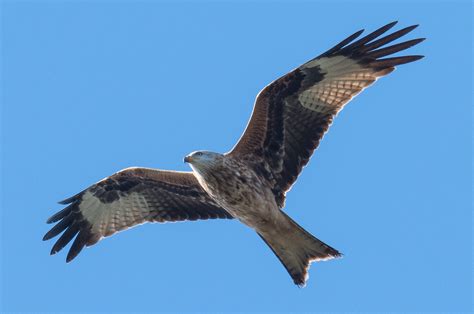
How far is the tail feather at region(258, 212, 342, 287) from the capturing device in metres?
14.1

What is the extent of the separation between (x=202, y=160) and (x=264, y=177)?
1166 mm

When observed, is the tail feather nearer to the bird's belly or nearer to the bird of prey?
the bird of prey

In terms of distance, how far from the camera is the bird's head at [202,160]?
543 inches

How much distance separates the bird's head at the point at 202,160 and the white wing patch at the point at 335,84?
167 centimetres

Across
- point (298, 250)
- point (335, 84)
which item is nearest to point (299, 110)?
point (335, 84)

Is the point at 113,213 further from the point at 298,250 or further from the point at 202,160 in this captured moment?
the point at 298,250

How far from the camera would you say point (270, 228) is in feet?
46.4

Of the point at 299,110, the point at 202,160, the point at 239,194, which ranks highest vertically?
the point at 299,110

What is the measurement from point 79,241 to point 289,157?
3.43 metres

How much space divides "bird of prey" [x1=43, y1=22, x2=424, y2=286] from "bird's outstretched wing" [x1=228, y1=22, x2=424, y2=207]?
0.6 inches

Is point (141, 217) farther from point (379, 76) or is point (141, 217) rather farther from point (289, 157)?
point (379, 76)

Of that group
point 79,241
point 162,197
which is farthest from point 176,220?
point 79,241

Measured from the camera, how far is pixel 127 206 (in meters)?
15.5

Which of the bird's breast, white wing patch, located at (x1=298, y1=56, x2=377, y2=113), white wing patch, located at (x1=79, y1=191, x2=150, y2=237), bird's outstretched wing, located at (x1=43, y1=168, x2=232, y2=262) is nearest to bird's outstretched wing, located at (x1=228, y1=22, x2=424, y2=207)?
white wing patch, located at (x1=298, y1=56, x2=377, y2=113)
